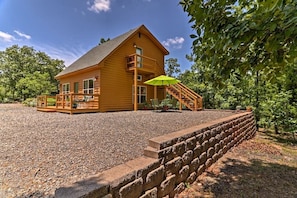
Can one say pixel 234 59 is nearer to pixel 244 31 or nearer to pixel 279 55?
pixel 279 55

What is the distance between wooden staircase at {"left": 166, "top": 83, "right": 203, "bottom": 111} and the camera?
11.7m

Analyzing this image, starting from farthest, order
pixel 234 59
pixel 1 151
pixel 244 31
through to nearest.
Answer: pixel 1 151 < pixel 234 59 < pixel 244 31

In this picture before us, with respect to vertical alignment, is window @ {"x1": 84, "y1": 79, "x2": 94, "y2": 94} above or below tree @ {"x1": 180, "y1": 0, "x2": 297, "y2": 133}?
above

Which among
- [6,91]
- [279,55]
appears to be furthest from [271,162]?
[6,91]

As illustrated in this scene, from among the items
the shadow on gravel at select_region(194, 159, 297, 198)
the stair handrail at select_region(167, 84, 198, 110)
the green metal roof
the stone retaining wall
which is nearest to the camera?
the stone retaining wall

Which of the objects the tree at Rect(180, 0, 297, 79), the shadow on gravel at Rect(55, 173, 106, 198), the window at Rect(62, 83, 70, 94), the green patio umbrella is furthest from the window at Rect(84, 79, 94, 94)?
the shadow on gravel at Rect(55, 173, 106, 198)

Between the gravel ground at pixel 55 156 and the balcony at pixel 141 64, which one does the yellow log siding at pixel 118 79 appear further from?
the gravel ground at pixel 55 156

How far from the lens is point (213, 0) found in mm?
2094

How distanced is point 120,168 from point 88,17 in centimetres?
1700

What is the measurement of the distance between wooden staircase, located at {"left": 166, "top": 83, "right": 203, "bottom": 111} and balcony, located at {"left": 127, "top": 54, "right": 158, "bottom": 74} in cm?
245

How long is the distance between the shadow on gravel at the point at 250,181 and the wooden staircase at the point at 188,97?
23.3 ft

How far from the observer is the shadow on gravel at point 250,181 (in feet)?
10.4

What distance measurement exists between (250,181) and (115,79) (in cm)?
1041

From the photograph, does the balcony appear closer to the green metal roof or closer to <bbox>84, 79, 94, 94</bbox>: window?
the green metal roof
